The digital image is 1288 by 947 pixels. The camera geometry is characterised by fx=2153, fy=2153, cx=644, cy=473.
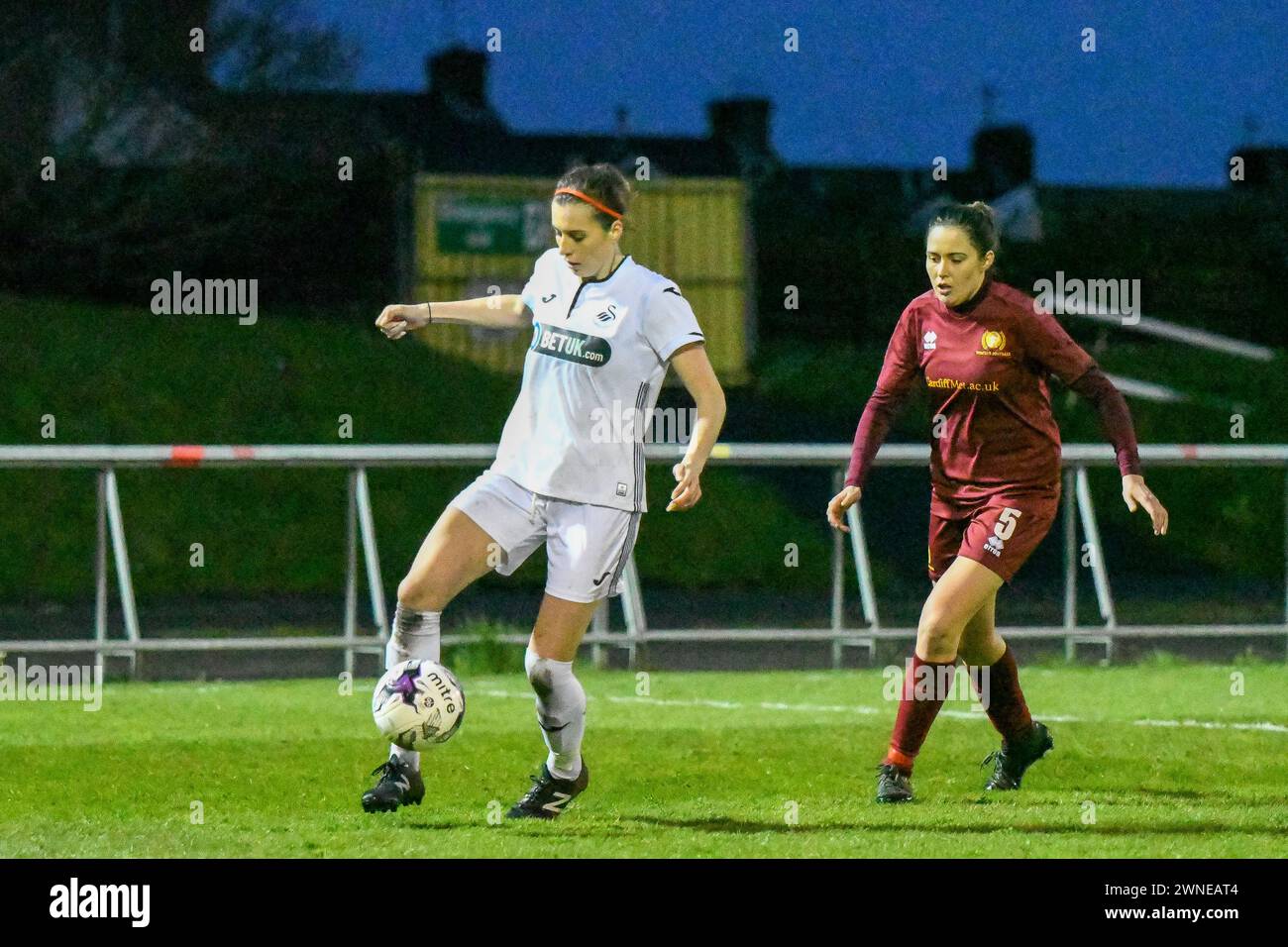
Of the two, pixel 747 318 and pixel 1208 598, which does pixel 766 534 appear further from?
pixel 747 318

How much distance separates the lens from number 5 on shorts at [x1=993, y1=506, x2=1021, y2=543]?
731cm

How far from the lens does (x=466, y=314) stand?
7336mm

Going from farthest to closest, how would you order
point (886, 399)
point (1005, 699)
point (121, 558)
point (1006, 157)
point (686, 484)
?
point (1006, 157) < point (121, 558) < point (1005, 699) < point (886, 399) < point (686, 484)

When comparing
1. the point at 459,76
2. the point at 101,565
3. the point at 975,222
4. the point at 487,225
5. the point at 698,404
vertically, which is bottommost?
the point at 101,565

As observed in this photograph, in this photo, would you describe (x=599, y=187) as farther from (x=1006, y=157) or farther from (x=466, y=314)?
(x=1006, y=157)

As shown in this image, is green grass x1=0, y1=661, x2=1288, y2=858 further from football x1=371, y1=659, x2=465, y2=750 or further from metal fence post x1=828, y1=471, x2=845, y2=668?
metal fence post x1=828, y1=471, x2=845, y2=668

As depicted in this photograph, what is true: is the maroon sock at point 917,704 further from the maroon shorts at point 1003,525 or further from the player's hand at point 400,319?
the player's hand at point 400,319

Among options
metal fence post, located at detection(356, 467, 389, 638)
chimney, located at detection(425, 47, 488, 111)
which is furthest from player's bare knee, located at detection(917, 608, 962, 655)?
chimney, located at detection(425, 47, 488, 111)

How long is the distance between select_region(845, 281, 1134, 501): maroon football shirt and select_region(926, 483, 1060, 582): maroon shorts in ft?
0.13

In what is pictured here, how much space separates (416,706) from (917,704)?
5.97ft

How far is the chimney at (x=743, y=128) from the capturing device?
45.6 meters

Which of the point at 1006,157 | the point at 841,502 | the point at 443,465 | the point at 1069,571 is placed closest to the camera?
the point at 841,502

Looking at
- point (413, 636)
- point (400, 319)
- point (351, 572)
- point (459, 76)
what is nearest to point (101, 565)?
point (351, 572)

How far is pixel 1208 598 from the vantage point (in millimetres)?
25266
